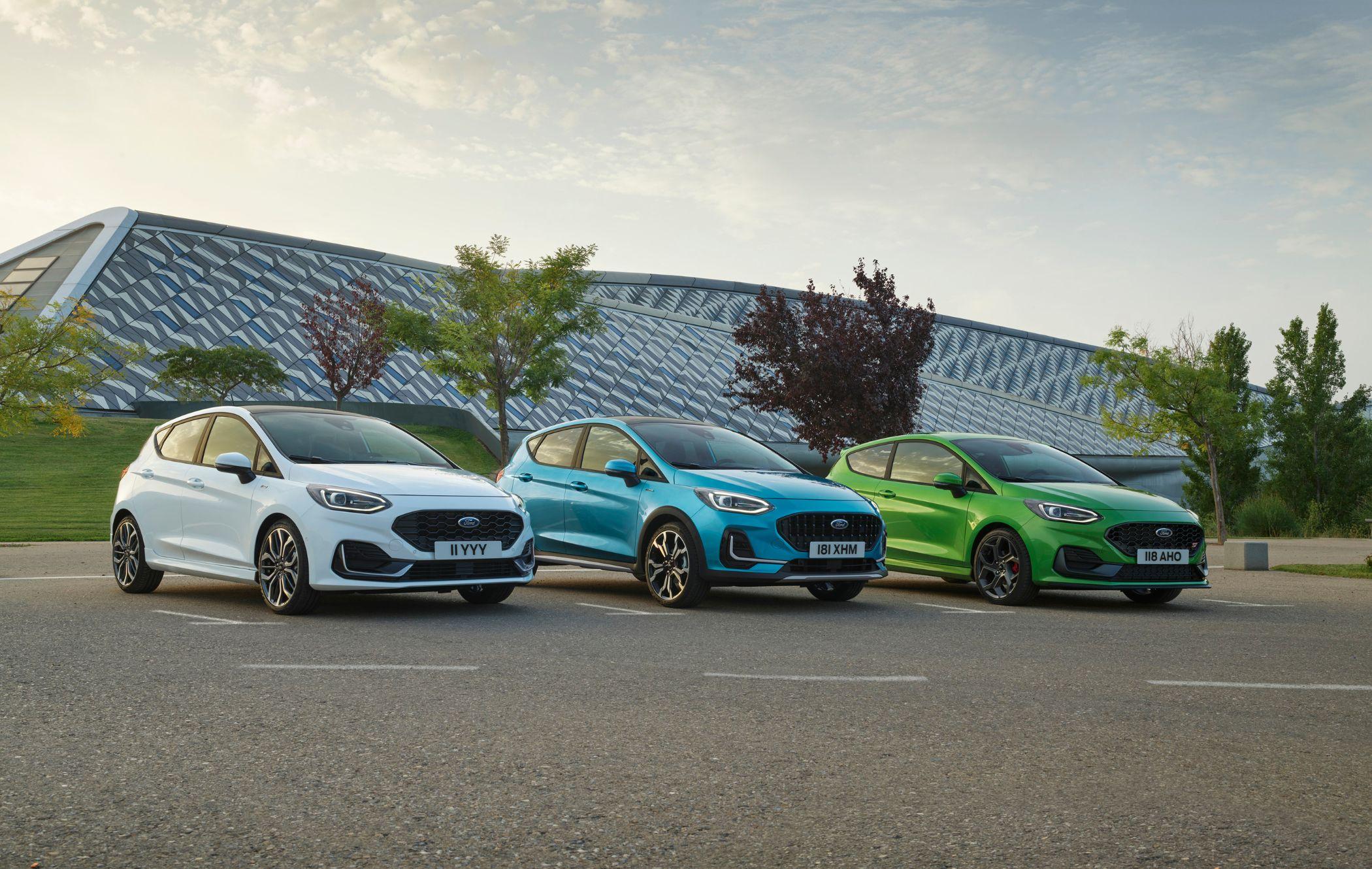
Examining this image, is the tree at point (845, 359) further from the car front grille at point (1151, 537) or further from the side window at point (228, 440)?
the side window at point (228, 440)

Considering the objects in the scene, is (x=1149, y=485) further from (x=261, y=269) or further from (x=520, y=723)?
(x=520, y=723)

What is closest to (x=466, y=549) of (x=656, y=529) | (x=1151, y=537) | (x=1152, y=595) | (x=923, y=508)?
(x=656, y=529)

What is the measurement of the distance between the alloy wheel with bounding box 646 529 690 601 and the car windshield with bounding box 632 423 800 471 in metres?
0.69

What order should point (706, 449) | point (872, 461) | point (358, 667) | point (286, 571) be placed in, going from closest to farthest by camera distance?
point (358, 667) < point (286, 571) < point (706, 449) < point (872, 461)

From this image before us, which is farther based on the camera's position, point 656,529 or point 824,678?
point 656,529

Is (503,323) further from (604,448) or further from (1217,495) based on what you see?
(604,448)

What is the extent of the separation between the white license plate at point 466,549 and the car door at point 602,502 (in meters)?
1.52

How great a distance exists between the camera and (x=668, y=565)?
1015cm

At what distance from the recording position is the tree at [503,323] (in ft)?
101

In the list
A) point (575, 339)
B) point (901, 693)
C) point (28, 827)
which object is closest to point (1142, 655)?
point (901, 693)

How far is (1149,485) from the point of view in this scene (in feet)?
184

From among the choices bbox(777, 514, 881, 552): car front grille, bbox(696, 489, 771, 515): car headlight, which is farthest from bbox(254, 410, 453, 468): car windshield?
bbox(777, 514, 881, 552): car front grille

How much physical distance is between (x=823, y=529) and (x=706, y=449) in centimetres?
160

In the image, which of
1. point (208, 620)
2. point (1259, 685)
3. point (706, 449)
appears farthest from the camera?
point (706, 449)
